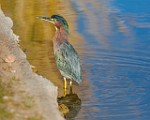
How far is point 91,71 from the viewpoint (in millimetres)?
14742

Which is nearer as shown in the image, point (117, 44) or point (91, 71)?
point (91, 71)

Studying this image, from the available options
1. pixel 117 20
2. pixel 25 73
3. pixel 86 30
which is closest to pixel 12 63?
pixel 25 73

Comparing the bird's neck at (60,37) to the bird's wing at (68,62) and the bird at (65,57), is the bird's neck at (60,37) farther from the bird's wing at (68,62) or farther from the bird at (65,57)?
the bird's wing at (68,62)

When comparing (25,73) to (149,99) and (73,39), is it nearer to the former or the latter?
(149,99)

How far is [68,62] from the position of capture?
12.9m

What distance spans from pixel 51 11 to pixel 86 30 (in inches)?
130

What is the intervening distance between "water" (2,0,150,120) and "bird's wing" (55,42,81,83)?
50cm

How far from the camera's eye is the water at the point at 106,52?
1240 cm

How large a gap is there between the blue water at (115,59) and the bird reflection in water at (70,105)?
0.12m

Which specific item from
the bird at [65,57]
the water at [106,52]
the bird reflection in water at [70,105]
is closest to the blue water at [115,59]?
the water at [106,52]

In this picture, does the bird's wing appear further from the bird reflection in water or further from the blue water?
the blue water

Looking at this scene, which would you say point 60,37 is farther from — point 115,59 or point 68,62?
point 115,59

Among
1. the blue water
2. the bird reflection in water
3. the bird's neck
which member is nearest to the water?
the blue water

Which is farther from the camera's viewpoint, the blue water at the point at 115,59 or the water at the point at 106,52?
the water at the point at 106,52
